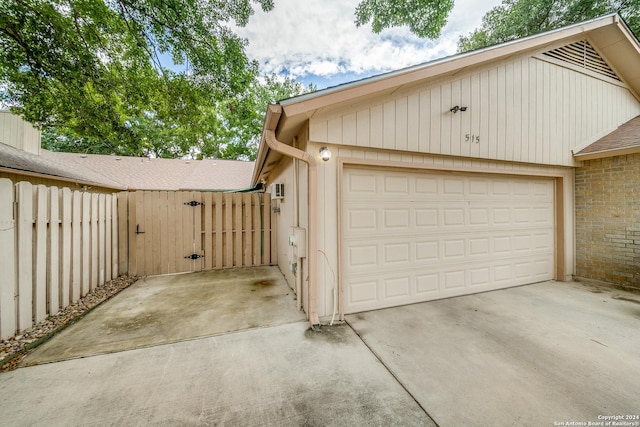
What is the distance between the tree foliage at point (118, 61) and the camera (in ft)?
13.9

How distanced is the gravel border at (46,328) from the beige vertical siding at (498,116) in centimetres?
377

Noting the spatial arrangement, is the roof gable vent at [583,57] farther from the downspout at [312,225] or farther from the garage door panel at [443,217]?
the downspout at [312,225]

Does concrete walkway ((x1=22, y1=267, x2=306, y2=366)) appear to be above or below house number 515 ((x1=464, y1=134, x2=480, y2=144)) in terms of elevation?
below

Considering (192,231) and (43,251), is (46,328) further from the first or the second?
(192,231)

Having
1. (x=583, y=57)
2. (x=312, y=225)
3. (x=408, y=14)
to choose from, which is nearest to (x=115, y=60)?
(x=312, y=225)

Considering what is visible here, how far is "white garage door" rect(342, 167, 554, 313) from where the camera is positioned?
3367 mm

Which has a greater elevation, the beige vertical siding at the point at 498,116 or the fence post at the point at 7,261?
the beige vertical siding at the point at 498,116

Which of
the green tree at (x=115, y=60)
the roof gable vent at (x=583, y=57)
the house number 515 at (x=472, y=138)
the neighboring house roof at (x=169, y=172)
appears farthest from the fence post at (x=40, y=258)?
the roof gable vent at (x=583, y=57)

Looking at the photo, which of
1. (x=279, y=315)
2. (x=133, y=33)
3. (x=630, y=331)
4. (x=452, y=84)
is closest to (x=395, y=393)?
(x=279, y=315)

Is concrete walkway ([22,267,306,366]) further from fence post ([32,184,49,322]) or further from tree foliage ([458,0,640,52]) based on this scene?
tree foliage ([458,0,640,52])

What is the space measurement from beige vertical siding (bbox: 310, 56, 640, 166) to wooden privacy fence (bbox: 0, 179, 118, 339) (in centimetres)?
353

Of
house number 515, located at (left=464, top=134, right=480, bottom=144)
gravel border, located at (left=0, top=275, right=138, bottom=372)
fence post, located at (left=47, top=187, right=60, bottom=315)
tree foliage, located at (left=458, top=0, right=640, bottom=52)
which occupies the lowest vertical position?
gravel border, located at (left=0, top=275, right=138, bottom=372)

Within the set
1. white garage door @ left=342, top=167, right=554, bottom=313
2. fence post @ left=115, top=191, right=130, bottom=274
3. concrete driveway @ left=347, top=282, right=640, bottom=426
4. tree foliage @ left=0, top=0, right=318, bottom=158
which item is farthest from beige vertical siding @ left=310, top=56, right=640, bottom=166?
fence post @ left=115, top=191, right=130, bottom=274

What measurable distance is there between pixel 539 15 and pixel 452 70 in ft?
31.7
